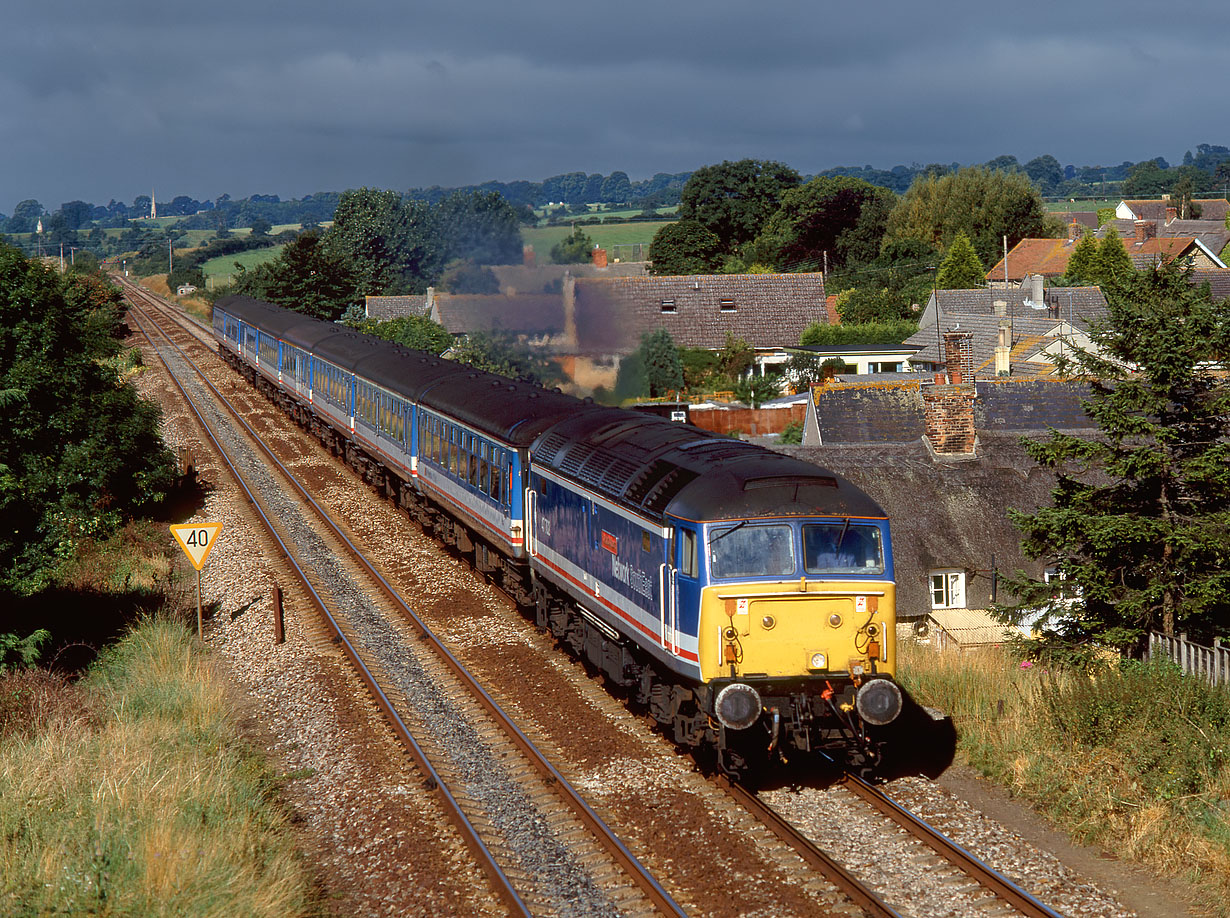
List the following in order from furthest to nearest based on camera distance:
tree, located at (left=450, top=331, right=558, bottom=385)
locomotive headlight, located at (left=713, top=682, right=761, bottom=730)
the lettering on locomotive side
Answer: tree, located at (left=450, top=331, right=558, bottom=385)
the lettering on locomotive side
locomotive headlight, located at (left=713, top=682, right=761, bottom=730)

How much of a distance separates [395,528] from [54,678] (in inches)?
467

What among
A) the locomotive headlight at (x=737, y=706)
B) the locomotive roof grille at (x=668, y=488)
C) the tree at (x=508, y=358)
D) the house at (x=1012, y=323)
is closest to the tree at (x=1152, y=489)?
the locomotive roof grille at (x=668, y=488)

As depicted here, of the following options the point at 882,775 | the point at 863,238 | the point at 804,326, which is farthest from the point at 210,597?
the point at 863,238

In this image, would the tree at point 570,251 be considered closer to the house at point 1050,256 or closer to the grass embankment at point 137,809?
the grass embankment at point 137,809

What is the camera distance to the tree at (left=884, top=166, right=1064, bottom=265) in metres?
91.4

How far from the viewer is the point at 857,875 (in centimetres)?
1066

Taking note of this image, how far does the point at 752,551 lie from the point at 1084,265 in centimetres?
6877

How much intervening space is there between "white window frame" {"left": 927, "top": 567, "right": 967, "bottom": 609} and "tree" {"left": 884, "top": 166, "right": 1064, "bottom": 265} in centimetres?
7147

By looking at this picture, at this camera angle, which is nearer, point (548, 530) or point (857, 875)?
point (857, 875)

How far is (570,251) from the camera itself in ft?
115

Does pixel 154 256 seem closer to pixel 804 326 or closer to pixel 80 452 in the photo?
pixel 804 326

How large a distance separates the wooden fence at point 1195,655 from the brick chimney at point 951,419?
9.19m

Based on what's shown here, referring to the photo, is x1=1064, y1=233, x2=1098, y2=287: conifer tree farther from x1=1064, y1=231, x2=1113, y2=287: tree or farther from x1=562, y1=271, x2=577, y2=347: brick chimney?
x1=562, y1=271, x2=577, y2=347: brick chimney

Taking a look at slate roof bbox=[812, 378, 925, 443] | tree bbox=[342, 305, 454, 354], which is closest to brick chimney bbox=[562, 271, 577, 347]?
slate roof bbox=[812, 378, 925, 443]
